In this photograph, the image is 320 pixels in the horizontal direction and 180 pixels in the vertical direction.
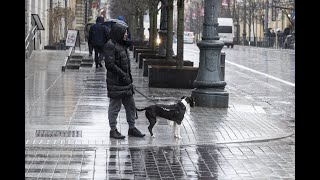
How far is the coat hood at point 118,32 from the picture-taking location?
420 inches

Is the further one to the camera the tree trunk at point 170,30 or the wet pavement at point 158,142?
the tree trunk at point 170,30

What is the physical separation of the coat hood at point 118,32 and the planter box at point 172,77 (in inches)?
363

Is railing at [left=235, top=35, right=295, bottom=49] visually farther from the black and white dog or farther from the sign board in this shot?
the black and white dog

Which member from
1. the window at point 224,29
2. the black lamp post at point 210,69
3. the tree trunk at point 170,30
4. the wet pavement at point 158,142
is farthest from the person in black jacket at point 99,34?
the window at point 224,29

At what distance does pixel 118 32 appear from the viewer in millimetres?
10703

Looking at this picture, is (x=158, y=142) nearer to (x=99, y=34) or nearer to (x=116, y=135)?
(x=116, y=135)

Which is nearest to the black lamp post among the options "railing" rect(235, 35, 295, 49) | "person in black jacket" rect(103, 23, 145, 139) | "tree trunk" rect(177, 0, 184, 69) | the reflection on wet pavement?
"tree trunk" rect(177, 0, 184, 69)

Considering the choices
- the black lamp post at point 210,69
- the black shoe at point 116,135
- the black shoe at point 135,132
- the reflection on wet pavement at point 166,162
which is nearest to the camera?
the reflection on wet pavement at point 166,162

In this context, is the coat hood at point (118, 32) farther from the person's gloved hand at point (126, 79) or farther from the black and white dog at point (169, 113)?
the black and white dog at point (169, 113)

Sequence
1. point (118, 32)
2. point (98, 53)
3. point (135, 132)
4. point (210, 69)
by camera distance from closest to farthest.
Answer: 1. point (118, 32)
2. point (135, 132)
3. point (210, 69)
4. point (98, 53)

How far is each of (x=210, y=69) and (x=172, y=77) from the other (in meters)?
4.15

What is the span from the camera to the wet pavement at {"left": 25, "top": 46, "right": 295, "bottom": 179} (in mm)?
8422

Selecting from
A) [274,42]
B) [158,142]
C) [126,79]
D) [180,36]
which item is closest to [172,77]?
[180,36]

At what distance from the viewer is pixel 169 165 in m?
8.78
